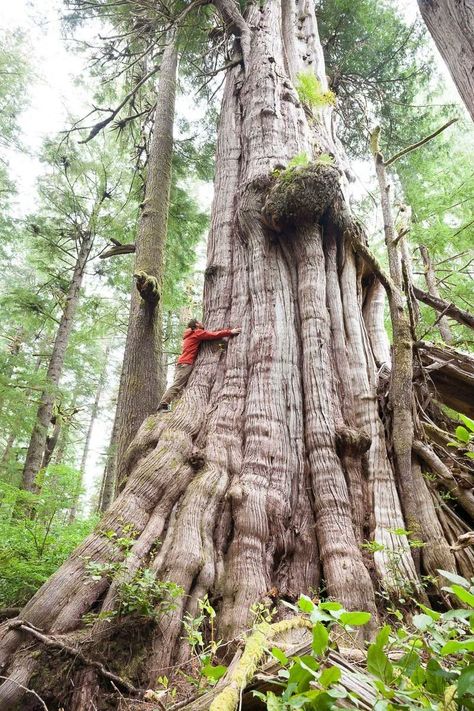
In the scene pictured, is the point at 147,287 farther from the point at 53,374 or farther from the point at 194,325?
the point at 53,374

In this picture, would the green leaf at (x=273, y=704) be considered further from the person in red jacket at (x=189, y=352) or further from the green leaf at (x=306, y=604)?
the person in red jacket at (x=189, y=352)

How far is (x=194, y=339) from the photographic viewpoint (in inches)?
160

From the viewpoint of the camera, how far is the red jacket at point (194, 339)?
3937 mm

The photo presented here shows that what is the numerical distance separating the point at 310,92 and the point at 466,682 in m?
6.52

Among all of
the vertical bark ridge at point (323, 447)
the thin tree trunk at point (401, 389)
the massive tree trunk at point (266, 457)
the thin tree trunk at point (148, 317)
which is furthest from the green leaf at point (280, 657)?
the thin tree trunk at point (148, 317)

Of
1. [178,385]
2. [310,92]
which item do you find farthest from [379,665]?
[310,92]

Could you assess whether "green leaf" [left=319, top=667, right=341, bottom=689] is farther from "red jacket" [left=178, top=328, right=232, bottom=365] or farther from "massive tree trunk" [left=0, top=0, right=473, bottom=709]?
"red jacket" [left=178, top=328, right=232, bottom=365]

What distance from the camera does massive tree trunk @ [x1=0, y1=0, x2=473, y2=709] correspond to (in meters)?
2.34

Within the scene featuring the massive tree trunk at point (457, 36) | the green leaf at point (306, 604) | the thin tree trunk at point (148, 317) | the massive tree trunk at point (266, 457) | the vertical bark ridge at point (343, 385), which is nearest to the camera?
the green leaf at point (306, 604)

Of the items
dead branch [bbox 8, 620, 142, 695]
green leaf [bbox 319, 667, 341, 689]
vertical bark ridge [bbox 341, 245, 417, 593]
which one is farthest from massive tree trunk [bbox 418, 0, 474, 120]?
dead branch [bbox 8, 620, 142, 695]

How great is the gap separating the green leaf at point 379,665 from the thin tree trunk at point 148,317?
10.9 ft

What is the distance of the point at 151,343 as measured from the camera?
5250 mm

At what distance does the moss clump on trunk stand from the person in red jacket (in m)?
1.19

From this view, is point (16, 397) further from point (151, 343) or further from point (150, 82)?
point (150, 82)
